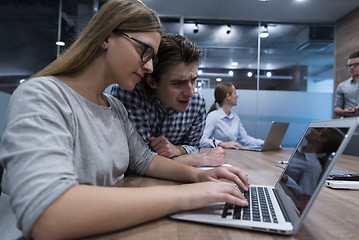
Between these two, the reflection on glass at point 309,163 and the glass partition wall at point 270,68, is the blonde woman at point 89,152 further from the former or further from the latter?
the glass partition wall at point 270,68

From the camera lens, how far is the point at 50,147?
0.52 meters

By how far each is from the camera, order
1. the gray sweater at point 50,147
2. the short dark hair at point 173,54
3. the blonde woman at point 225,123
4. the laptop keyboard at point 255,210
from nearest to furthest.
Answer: the gray sweater at point 50,147 → the laptop keyboard at point 255,210 → the short dark hair at point 173,54 → the blonde woman at point 225,123

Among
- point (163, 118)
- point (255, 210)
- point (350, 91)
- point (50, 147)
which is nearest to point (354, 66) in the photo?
point (350, 91)

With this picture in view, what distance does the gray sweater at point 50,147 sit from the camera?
0.47m

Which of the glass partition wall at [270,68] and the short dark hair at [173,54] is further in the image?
the glass partition wall at [270,68]

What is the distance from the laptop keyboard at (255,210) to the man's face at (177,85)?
26.7 inches

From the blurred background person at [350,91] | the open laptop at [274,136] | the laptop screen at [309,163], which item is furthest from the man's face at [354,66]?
the laptop screen at [309,163]

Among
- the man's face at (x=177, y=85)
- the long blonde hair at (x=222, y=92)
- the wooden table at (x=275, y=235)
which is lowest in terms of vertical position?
the wooden table at (x=275, y=235)

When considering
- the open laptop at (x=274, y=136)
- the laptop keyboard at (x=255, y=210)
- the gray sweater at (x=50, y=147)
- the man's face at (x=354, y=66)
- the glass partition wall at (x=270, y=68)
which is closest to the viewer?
the gray sweater at (x=50, y=147)

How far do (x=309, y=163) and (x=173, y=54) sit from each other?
805mm

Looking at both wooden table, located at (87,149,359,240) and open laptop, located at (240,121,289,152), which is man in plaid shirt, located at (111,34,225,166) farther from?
open laptop, located at (240,121,289,152)

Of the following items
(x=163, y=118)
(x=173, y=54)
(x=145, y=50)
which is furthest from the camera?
(x=163, y=118)

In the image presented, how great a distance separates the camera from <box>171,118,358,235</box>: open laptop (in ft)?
1.67

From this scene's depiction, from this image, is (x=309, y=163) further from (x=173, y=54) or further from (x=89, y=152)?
(x=173, y=54)
